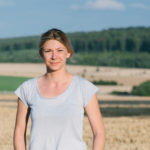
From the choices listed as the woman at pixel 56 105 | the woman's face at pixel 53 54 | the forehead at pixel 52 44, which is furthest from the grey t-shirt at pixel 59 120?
the forehead at pixel 52 44

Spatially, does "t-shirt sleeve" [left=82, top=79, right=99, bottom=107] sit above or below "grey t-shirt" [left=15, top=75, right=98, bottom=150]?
above

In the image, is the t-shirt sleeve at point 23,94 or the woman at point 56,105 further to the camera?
the t-shirt sleeve at point 23,94

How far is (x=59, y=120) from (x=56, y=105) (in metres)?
0.11

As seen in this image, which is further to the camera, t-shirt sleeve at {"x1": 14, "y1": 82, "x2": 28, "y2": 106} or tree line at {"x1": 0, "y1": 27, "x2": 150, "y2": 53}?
tree line at {"x1": 0, "y1": 27, "x2": 150, "y2": 53}

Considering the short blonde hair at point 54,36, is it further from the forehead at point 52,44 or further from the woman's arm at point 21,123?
the woman's arm at point 21,123

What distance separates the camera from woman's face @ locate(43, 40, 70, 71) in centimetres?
424

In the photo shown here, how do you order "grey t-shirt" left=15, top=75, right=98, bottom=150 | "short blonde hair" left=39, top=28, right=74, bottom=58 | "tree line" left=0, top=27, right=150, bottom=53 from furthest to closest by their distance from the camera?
1. "tree line" left=0, top=27, right=150, bottom=53
2. "short blonde hair" left=39, top=28, right=74, bottom=58
3. "grey t-shirt" left=15, top=75, right=98, bottom=150

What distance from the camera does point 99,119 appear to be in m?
4.20

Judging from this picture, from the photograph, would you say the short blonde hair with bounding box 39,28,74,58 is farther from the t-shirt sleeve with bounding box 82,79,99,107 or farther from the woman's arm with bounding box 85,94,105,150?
the woman's arm with bounding box 85,94,105,150

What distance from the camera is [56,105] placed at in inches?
162

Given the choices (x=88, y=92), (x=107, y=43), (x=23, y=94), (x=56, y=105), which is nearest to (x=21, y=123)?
(x=23, y=94)

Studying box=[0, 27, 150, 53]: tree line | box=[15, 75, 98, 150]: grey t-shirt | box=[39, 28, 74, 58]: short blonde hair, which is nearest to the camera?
box=[15, 75, 98, 150]: grey t-shirt

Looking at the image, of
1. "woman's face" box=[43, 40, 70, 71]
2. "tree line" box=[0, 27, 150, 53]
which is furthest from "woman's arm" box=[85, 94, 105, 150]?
"tree line" box=[0, 27, 150, 53]

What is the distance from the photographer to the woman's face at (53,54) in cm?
424
